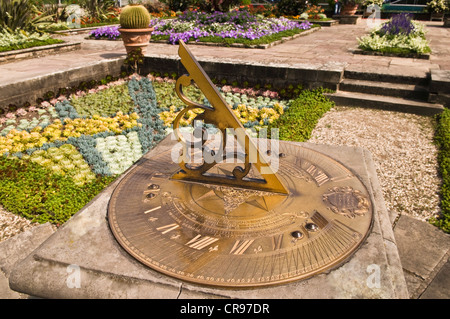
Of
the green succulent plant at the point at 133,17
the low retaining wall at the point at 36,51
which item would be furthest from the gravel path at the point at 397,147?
the low retaining wall at the point at 36,51

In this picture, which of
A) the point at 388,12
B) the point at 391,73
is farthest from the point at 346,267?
the point at 388,12

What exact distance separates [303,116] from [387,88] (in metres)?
1.88

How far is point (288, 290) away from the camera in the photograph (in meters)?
1.50

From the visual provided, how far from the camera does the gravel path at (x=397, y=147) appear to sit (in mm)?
3025

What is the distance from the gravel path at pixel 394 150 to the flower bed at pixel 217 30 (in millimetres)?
4481

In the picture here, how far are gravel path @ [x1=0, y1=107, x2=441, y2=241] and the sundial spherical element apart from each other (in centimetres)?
105

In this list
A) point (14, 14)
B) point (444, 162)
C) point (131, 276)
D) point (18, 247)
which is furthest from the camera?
point (14, 14)

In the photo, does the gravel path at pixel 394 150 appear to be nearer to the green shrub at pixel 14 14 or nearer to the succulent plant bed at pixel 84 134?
the succulent plant bed at pixel 84 134

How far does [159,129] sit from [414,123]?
3554 millimetres

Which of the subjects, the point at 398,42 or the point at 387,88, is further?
the point at 398,42

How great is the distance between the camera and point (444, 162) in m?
3.50

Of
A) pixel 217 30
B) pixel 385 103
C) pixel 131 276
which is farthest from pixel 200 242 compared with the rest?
pixel 217 30

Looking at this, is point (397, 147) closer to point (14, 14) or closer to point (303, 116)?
point (303, 116)

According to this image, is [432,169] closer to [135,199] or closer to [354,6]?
[135,199]
